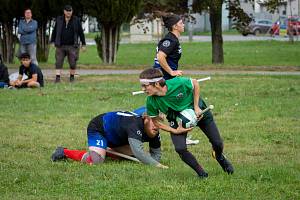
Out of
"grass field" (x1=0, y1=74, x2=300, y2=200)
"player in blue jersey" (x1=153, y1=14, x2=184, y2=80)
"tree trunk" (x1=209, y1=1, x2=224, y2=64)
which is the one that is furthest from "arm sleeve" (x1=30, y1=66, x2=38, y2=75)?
"tree trunk" (x1=209, y1=1, x2=224, y2=64)

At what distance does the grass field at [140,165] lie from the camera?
7.12 meters

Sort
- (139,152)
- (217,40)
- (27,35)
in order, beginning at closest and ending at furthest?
(139,152) < (27,35) < (217,40)

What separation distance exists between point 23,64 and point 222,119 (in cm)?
616

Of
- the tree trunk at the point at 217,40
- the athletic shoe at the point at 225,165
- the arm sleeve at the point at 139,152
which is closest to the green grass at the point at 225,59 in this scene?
the tree trunk at the point at 217,40

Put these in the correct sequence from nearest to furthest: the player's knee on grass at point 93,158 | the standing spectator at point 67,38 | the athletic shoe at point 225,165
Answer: the athletic shoe at point 225,165
the player's knee on grass at point 93,158
the standing spectator at point 67,38

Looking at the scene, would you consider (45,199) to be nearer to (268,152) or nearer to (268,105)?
(268,152)

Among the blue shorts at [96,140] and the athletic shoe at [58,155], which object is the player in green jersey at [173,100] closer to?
the blue shorts at [96,140]

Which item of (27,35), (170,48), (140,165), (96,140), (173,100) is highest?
(27,35)

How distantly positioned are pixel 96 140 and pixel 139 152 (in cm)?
67

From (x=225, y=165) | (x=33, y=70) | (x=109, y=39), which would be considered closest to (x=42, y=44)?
(x=109, y=39)

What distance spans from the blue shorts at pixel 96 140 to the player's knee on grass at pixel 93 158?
116 mm

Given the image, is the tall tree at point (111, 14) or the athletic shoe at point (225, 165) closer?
the athletic shoe at point (225, 165)

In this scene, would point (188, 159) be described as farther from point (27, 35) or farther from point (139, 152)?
point (27, 35)

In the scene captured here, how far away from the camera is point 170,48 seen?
972 cm
